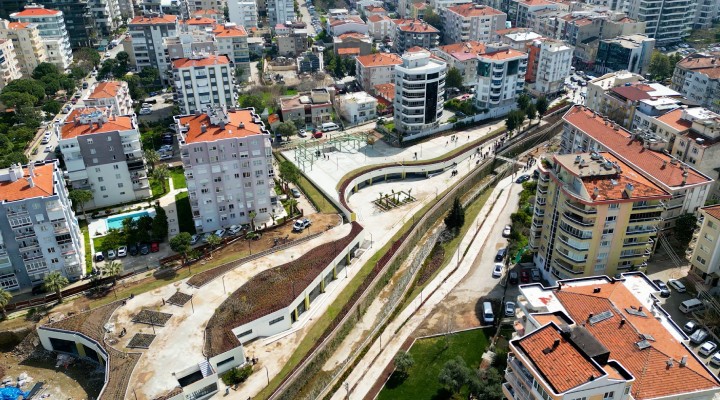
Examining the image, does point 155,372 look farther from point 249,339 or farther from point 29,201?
point 29,201

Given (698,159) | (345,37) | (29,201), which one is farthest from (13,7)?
(698,159)

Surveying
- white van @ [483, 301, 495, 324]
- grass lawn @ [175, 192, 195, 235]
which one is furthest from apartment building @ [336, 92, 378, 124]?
white van @ [483, 301, 495, 324]

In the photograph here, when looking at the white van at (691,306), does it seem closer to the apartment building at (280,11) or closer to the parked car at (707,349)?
the parked car at (707,349)

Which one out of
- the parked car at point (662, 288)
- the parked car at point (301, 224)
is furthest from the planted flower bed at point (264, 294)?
the parked car at point (662, 288)

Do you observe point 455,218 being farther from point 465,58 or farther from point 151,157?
point 465,58

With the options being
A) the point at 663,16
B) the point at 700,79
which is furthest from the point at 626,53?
the point at 663,16
